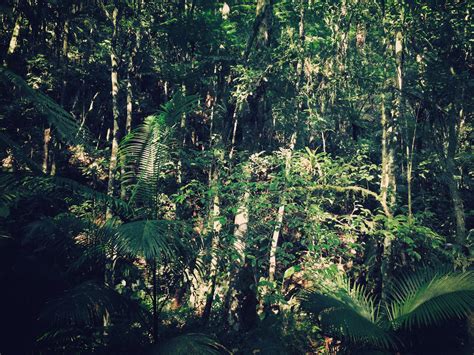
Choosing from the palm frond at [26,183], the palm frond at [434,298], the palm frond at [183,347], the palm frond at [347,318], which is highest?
the palm frond at [26,183]

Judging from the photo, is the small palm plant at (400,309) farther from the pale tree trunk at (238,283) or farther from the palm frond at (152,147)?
the palm frond at (152,147)

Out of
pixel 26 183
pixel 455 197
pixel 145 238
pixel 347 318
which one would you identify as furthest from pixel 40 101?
pixel 455 197

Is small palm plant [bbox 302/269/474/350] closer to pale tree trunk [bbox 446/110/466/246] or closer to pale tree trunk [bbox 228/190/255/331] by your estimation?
pale tree trunk [bbox 228/190/255/331]

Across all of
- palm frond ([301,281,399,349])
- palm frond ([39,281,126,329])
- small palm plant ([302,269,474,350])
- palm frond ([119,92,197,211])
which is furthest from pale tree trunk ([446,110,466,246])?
palm frond ([39,281,126,329])

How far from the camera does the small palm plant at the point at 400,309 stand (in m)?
3.65

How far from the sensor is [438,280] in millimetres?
4156

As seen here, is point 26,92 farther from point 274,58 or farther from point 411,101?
point 411,101

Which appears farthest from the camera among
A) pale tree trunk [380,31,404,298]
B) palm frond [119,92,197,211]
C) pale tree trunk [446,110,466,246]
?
pale tree trunk [380,31,404,298]

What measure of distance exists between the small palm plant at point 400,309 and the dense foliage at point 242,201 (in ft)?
0.08

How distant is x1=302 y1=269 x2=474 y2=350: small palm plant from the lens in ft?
12.0

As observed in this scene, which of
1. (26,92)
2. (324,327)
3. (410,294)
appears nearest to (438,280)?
(410,294)

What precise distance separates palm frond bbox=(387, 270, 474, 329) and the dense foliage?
24 millimetres

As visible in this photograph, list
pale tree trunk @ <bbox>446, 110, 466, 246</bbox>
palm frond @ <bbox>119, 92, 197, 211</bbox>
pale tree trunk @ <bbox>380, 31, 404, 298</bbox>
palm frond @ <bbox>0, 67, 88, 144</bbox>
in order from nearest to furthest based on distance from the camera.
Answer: palm frond @ <bbox>0, 67, 88, 144</bbox> < palm frond @ <bbox>119, 92, 197, 211</bbox> < pale tree trunk @ <bbox>446, 110, 466, 246</bbox> < pale tree trunk @ <bbox>380, 31, 404, 298</bbox>

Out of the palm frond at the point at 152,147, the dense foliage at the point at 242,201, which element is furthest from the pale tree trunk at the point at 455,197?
the palm frond at the point at 152,147
